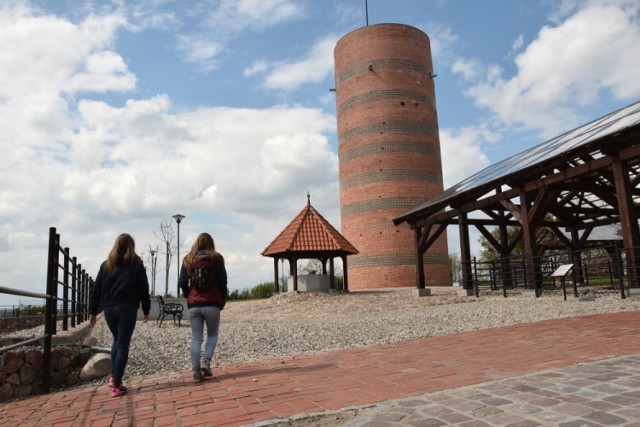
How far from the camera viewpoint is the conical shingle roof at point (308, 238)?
734 inches

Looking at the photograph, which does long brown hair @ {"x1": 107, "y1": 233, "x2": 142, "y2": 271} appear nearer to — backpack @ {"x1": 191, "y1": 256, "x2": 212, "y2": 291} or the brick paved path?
backpack @ {"x1": 191, "y1": 256, "x2": 212, "y2": 291}

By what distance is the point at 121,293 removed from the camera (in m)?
4.43

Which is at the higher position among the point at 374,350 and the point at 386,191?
the point at 386,191

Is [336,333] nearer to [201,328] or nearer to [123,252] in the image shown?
[201,328]

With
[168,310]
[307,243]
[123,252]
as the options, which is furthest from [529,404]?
[307,243]

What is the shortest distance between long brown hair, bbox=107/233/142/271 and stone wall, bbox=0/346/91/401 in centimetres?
127

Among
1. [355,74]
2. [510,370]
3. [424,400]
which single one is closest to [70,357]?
[424,400]

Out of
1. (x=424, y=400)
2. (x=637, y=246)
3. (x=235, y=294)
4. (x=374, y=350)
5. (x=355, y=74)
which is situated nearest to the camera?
(x=424, y=400)

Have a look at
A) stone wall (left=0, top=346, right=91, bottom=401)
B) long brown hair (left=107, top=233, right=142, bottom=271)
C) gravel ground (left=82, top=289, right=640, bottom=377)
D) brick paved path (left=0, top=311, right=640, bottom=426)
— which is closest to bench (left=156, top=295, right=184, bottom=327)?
gravel ground (left=82, top=289, right=640, bottom=377)

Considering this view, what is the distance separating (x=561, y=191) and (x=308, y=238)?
9.20 m

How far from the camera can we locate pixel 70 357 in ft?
16.7

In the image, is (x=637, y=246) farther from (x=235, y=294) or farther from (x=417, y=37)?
(x=235, y=294)

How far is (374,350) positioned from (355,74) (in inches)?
981

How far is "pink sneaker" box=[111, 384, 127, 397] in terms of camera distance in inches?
161
